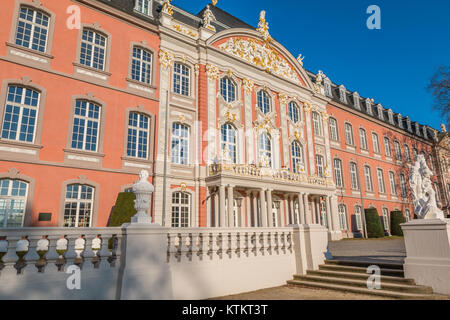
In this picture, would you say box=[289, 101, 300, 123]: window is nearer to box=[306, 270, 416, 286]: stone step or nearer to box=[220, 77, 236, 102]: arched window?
box=[220, 77, 236, 102]: arched window

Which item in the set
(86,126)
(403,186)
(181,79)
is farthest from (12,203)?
(403,186)

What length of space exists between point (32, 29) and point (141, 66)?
16.5 ft

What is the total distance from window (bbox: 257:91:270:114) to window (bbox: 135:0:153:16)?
8.90 meters

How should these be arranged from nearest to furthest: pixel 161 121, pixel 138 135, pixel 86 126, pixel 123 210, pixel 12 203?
pixel 12 203 < pixel 123 210 < pixel 86 126 < pixel 138 135 < pixel 161 121

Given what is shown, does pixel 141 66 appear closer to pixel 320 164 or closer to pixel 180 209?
pixel 180 209

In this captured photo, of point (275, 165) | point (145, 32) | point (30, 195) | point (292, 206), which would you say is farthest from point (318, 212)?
point (30, 195)

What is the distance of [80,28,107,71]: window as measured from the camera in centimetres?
1423

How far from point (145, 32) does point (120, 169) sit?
8037 millimetres

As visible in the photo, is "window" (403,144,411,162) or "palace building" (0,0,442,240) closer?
"palace building" (0,0,442,240)

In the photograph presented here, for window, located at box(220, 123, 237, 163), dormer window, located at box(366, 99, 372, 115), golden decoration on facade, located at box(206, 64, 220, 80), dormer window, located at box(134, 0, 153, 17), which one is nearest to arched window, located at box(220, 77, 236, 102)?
golden decoration on facade, located at box(206, 64, 220, 80)

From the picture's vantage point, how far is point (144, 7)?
17.4 m

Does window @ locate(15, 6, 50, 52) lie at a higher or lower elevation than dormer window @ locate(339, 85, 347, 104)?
lower

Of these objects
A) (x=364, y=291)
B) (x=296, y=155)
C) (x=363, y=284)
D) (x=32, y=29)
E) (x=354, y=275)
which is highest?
(x=32, y=29)
